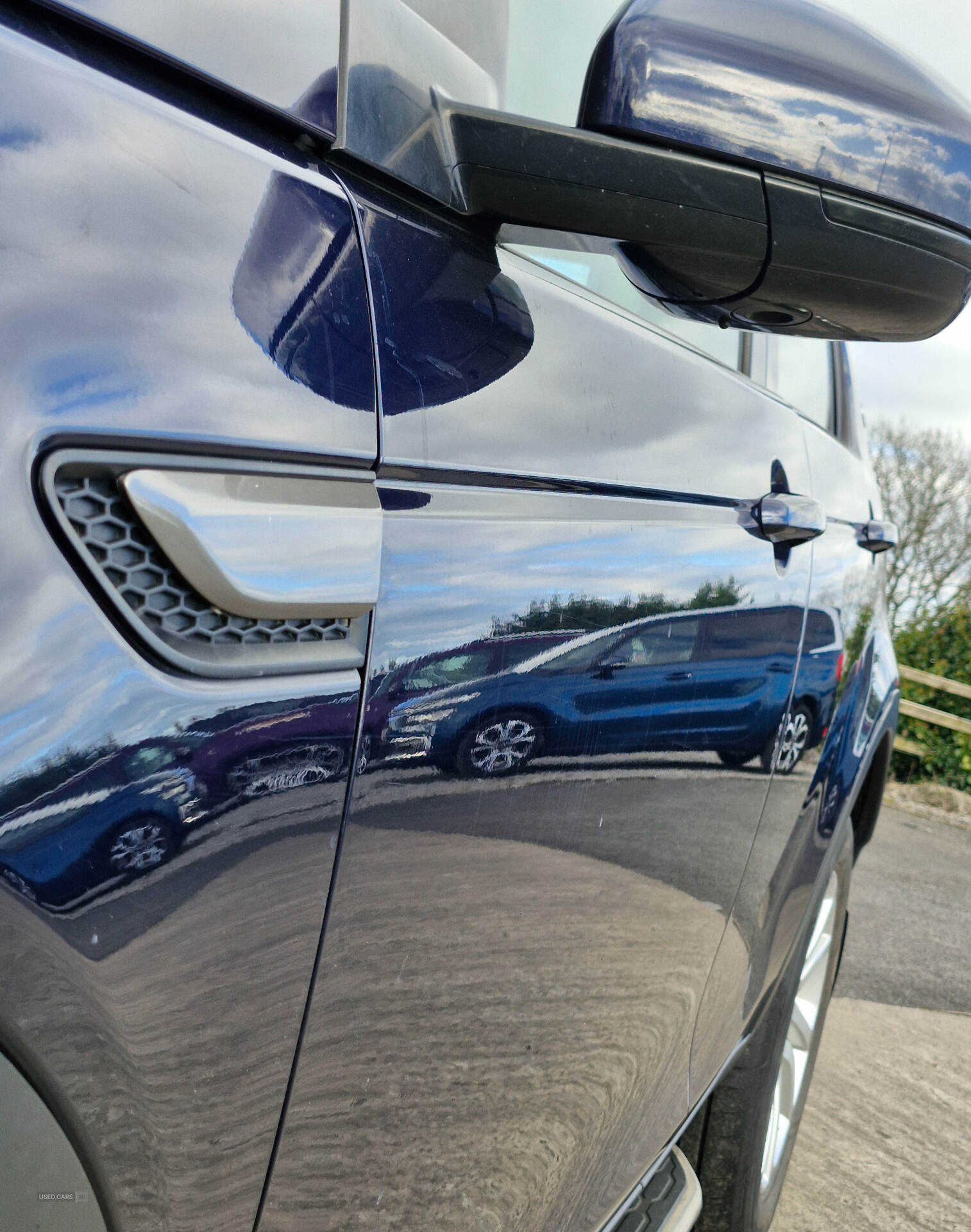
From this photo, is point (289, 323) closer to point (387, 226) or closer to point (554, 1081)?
point (387, 226)

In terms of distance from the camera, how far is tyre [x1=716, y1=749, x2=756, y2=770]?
1252 millimetres

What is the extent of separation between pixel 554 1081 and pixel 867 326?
812 mm

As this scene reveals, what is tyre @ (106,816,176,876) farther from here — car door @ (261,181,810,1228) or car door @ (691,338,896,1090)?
car door @ (691,338,896,1090)

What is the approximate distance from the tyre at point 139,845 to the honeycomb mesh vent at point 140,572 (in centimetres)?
11

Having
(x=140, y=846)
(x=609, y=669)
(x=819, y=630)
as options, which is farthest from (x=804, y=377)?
(x=140, y=846)

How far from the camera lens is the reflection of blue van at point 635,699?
0.78 metres

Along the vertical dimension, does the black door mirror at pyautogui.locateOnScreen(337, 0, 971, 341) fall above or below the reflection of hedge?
above

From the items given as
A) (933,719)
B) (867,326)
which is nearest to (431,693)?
(867,326)

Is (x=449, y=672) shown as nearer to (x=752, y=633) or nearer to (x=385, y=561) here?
(x=385, y=561)

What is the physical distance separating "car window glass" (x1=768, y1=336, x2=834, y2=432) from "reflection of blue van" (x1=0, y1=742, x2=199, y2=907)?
4.68 ft

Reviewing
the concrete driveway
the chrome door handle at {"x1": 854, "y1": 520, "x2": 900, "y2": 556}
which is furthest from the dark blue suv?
the concrete driveway

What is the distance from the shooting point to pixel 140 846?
56 cm

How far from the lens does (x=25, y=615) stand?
506 millimetres

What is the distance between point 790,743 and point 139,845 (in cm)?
118
